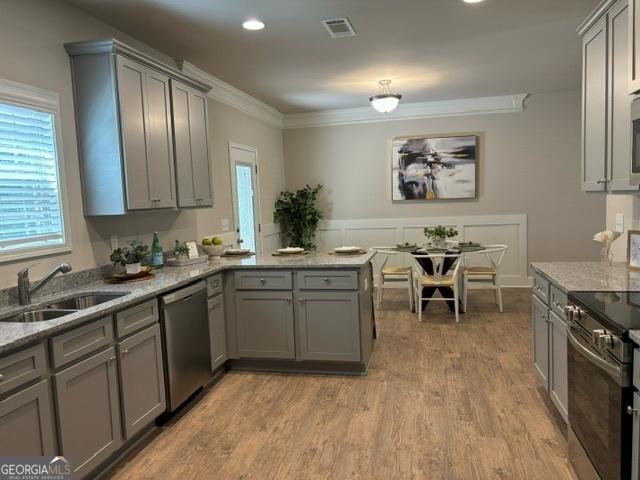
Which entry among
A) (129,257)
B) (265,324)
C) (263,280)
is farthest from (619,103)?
(129,257)

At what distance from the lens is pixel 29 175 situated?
2762mm

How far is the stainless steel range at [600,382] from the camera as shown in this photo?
1.70m

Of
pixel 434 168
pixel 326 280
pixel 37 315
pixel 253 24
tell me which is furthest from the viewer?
pixel 434 168

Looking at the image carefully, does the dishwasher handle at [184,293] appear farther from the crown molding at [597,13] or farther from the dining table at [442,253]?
the crown molding at [597,13]

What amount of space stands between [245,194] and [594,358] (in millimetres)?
4536

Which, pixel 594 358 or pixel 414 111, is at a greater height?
pixel 414 111

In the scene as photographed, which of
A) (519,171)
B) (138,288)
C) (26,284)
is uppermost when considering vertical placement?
(519,171)

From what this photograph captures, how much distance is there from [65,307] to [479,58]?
164 inches

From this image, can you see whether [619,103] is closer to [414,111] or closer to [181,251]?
[181,251]

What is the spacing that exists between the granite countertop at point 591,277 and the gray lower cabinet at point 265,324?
6.10 feet

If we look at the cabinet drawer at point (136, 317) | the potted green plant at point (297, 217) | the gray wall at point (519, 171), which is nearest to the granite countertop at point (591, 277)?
the cabinet drawer at point (136, 317)

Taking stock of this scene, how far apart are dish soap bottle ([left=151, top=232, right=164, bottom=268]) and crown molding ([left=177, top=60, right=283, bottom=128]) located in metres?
1.67

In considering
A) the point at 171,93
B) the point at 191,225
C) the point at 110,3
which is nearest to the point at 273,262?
the point at 191,225

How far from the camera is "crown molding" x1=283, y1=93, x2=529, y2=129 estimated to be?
6512 mm
